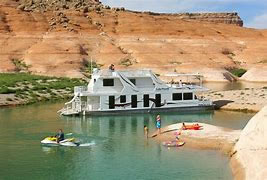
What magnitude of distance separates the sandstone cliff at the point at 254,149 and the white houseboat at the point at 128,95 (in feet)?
71.0

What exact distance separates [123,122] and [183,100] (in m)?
9.32

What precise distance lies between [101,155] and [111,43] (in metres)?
89.8

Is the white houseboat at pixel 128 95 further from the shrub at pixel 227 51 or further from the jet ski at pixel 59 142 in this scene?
the shrub at pixel 227 51

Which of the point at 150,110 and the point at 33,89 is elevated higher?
the point at 33,89

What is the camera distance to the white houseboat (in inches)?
1943

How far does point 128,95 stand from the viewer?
5003cm

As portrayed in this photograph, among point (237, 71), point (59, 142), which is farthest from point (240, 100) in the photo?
point (237, 71)

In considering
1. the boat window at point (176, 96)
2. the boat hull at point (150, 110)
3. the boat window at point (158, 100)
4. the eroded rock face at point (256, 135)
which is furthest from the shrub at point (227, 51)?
the eroded rock face at point (256, 135)

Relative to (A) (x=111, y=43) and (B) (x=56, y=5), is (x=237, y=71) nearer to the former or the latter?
(A) (x=111, y=43)

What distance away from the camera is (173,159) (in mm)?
29672

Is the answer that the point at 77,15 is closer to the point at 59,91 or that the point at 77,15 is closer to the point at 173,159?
the point at 59,91

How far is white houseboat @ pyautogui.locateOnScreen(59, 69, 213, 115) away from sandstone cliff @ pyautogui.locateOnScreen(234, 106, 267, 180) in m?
21.6

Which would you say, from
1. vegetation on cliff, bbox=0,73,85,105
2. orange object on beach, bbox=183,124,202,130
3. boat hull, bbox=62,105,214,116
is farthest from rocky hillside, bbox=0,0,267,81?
orange object on beach, bbox=183,124,202,130

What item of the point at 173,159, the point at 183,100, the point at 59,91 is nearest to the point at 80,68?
the point at 59,91
